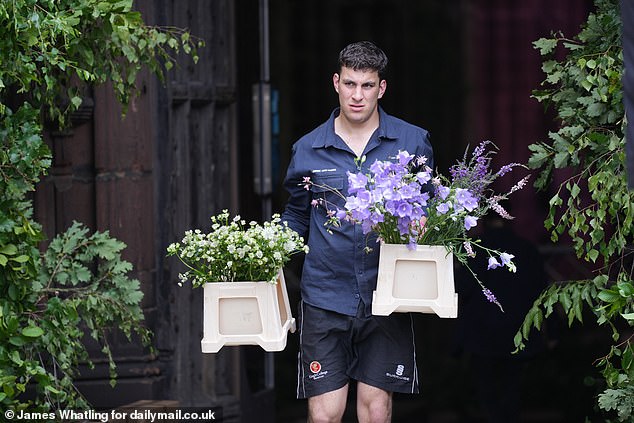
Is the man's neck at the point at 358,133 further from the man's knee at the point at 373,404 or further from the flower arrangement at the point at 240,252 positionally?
the man's knee at the point at 373,404

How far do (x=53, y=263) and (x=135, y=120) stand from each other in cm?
129

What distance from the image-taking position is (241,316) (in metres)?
5.10

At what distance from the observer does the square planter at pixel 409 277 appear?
5.02 meters

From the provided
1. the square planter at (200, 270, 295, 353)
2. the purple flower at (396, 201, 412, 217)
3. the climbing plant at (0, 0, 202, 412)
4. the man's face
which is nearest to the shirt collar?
the man's face

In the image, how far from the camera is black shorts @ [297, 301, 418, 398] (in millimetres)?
5320

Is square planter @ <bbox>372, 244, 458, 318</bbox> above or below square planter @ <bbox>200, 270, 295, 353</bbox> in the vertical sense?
above

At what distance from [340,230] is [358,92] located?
0.57 m

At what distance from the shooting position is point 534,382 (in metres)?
10.2

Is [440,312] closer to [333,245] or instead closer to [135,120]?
[333,245]

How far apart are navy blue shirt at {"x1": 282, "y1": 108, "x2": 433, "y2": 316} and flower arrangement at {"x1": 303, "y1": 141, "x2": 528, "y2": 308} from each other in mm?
187

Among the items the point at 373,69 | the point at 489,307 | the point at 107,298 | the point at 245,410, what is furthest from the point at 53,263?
the point at 489,307

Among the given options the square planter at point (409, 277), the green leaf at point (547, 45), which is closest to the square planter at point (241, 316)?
the square planter at point (409, 277)

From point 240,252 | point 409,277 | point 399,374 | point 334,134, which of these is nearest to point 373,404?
point 399,374

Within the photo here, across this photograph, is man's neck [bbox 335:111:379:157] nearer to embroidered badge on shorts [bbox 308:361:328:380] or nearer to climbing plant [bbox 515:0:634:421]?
climbing plant [bbox 515:0:634:421]
